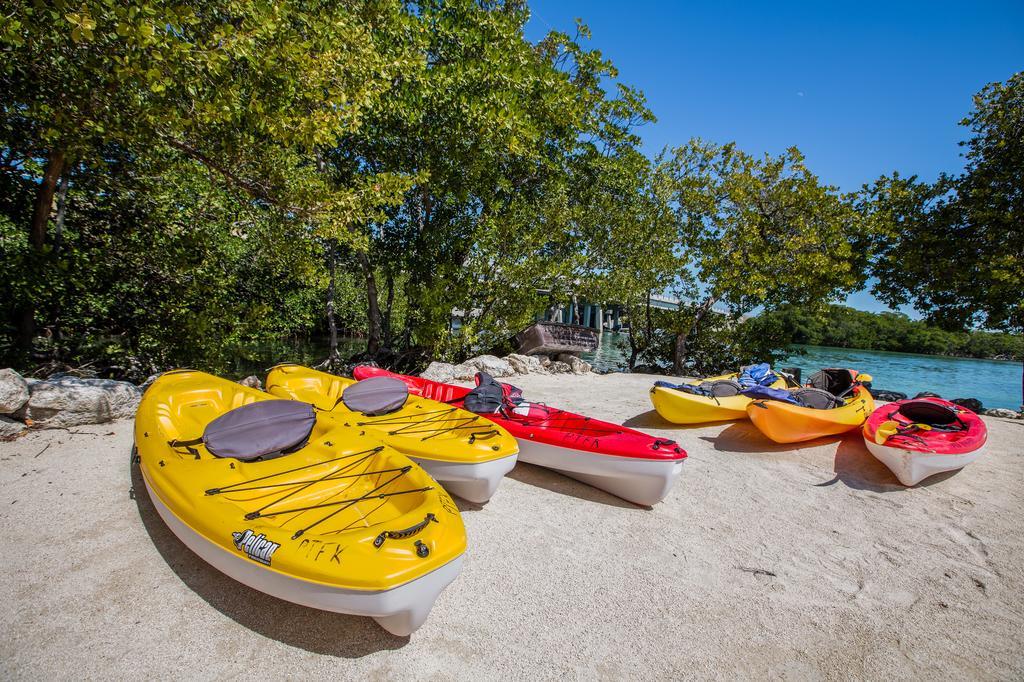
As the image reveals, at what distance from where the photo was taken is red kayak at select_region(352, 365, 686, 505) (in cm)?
389

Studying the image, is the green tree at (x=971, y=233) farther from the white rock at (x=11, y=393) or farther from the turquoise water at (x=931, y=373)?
the white rock at (x=11, y=393)

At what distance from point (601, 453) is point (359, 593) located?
262 centimetres

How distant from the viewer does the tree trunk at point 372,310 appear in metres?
9.47

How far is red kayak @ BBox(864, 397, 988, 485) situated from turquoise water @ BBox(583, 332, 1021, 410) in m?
8.65

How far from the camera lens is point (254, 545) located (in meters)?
2.20

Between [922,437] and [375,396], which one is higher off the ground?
[375,396]

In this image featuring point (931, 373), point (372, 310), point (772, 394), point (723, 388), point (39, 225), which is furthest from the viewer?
point (931, 373)

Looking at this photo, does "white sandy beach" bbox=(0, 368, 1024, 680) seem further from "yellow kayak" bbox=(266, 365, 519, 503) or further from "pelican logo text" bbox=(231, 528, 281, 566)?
"pelican logo text" bbox=(231, 528, 281, 566)

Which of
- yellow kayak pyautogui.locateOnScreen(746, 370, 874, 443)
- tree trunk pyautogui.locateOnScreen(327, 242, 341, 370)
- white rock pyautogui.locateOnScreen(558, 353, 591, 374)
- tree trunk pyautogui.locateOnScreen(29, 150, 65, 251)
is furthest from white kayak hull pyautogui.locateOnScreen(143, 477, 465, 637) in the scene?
white rock pyautogui.locateOnScreen(558, 353, 591, 374)

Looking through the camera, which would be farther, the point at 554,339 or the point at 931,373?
the point at 931,373

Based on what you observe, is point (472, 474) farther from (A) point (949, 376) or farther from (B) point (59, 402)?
(A) point (949, 376)

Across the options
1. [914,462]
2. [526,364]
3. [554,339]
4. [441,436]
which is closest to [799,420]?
[914,462]

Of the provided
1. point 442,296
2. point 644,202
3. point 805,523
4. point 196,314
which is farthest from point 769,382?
point 196,314

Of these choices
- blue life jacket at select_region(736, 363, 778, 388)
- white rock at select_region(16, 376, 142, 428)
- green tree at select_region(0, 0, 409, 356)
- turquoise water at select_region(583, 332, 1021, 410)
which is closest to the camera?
green tree at select_region(0, 0, 409, 356)
